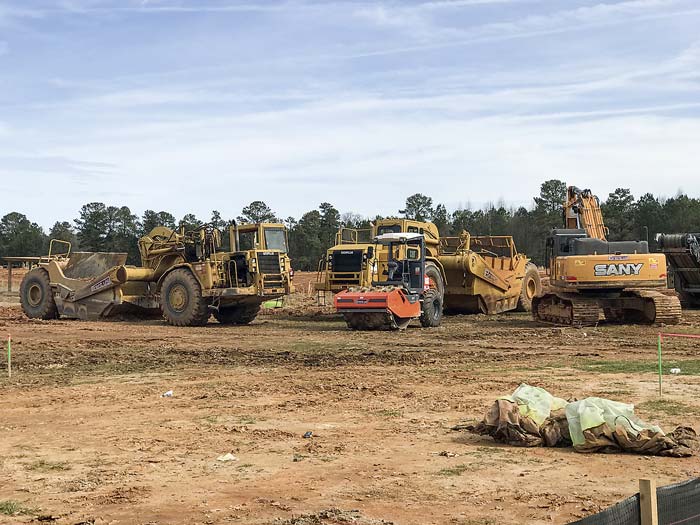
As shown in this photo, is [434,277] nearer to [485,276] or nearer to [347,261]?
[347,261]


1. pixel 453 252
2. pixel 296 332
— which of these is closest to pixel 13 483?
pixel 296 332

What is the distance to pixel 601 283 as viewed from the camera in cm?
2306

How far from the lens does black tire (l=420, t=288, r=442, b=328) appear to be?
78.9ft

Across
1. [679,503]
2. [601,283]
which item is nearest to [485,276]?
[601,283]

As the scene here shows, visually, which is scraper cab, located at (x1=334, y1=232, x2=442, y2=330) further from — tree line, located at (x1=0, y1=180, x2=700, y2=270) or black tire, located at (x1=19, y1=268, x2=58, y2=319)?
tree line, located at (x1=0, y1=180, x2=700, y2=270)

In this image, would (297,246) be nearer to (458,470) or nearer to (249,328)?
(249,328)

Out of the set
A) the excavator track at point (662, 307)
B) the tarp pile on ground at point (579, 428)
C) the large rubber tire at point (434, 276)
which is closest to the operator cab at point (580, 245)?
the excavator track at point (662, 307)

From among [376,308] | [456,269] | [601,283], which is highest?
[456,269]

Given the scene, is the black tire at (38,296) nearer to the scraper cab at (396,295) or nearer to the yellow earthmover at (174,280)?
the yellow earthmover at (174,280)

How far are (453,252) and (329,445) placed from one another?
1984 centimetres

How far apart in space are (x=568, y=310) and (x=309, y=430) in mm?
14741

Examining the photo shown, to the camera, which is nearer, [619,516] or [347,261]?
[619,516]

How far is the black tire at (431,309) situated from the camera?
24.0 metres

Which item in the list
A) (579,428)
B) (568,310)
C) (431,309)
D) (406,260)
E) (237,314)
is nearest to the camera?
(579,428)
